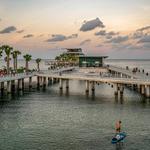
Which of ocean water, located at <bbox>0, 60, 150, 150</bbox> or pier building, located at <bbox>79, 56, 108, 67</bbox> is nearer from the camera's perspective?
ocean water, located at <bbox>0, 60, 150, 150</bbox>

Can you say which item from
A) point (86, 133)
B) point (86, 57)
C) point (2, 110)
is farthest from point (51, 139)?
point (86, 57)

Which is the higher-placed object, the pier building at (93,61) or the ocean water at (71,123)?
the pier building at (93,61)

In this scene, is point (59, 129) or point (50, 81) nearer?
point (59, 129)

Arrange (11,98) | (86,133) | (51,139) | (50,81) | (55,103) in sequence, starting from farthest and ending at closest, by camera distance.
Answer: (50,81), (11,98), (55,103), (86,133), (51,139)

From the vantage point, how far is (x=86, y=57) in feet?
563

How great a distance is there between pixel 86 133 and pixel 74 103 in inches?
1156

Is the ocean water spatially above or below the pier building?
below

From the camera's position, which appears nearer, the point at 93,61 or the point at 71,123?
the point at 71,123

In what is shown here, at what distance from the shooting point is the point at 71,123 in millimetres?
58375

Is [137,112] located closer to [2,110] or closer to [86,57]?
[2,110]

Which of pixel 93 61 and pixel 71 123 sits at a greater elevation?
pixel 93 61

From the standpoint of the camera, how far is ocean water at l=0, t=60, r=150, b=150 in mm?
46125

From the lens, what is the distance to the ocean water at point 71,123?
46125 mm

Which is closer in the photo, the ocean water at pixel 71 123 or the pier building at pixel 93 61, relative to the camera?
the ocean water at pixel 71 123
